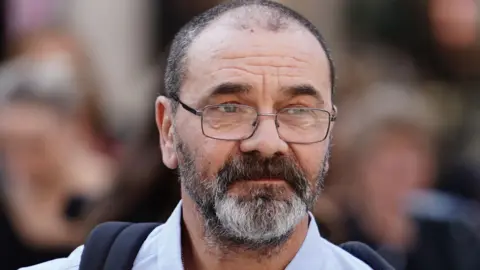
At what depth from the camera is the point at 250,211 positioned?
357 cm

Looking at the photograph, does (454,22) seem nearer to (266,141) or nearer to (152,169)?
(152,169)

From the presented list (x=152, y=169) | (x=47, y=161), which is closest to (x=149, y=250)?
(x=152, y=169)

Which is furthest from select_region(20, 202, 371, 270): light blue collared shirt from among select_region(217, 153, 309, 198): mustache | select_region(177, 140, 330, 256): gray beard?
select_region(217, 153, 309, 198): mustache

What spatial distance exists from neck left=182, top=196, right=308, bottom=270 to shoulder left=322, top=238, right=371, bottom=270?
4.1 inches

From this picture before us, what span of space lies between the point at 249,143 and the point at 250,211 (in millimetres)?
191

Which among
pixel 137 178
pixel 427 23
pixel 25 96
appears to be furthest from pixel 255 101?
pixel 427 23

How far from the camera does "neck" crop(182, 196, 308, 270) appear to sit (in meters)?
3.65

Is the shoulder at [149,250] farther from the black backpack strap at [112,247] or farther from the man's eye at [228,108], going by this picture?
the man's eye at [228,108]

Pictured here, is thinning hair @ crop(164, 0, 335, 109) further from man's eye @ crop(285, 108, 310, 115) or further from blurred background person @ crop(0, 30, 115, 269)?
blurred background person @ crop(0, 30, 115, 269)

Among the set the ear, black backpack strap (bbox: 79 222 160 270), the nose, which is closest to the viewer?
the nose

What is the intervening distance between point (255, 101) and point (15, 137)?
2687 millimetres

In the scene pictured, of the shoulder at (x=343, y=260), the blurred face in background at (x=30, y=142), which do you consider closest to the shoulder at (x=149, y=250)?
the shoulder at (x=343, y=260)

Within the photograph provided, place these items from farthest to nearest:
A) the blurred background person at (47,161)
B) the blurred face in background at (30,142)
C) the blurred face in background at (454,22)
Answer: the blurred face in background at (454,22)
the blurred face in background at (30,142)
the blurred background person at (47,161)

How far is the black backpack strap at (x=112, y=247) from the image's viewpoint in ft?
12.0
